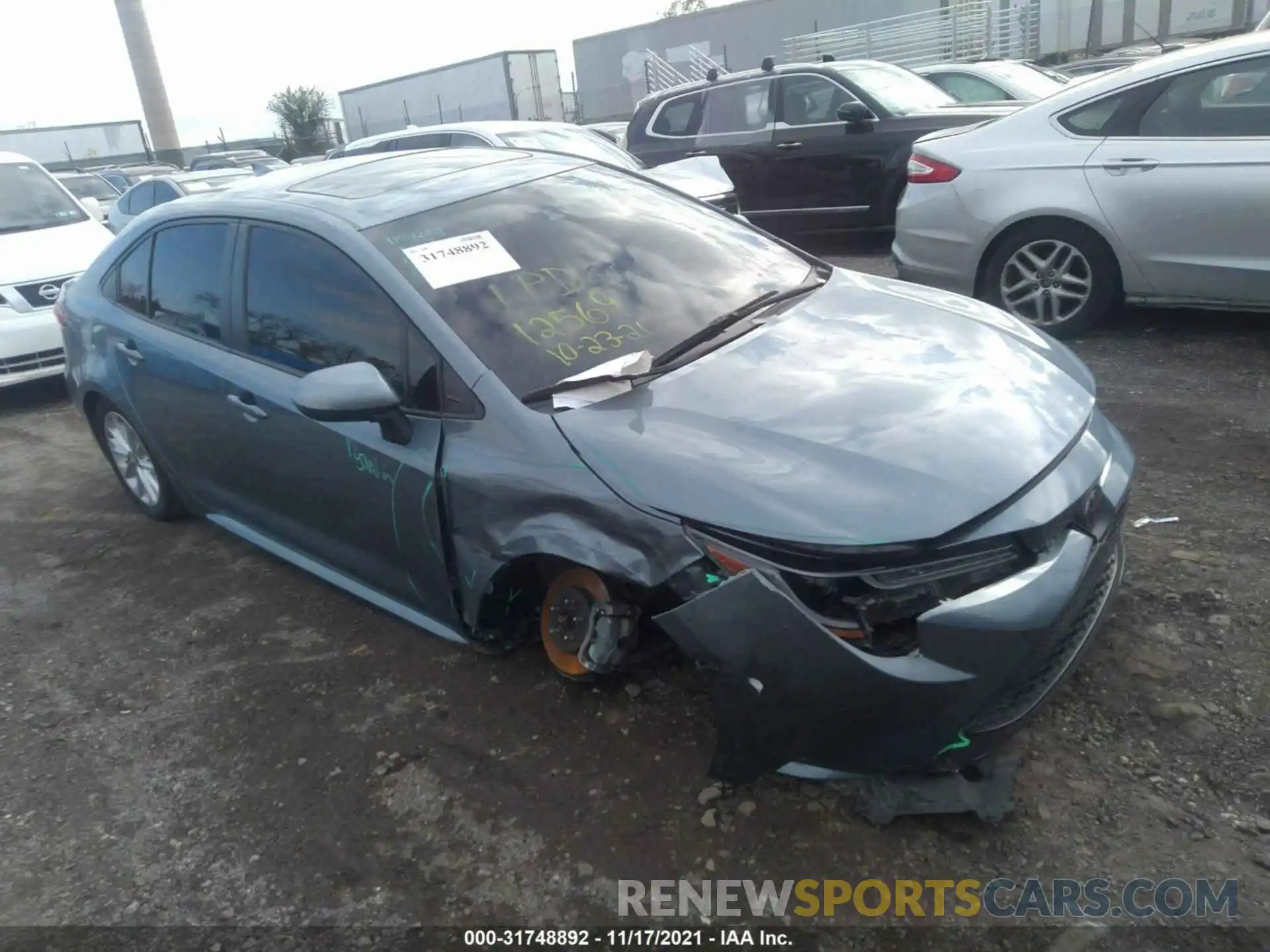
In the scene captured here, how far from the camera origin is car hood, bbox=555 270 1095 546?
2.26m

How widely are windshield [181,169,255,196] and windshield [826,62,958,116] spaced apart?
748 cm

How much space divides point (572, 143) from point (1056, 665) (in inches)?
329

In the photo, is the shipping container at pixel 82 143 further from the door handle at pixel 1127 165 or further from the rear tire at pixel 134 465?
the door handle at pixel 1127 165

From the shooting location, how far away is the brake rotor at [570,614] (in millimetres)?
2799

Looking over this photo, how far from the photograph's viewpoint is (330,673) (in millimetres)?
3393

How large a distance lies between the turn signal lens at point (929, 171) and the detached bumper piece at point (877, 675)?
13.1ft

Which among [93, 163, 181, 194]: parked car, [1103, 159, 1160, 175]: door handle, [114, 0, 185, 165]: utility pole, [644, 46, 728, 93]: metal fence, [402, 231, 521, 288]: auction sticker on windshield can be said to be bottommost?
[1103, 159, 1160, 175]: door handle

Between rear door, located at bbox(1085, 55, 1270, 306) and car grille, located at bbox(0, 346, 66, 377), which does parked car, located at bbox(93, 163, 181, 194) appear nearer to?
car grille, located at bbox(0, 346, 66, 377)

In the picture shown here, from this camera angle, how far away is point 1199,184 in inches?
196

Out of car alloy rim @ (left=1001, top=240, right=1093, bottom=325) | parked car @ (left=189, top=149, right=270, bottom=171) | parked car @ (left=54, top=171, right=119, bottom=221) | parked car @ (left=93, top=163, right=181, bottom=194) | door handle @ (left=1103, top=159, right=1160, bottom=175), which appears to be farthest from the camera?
parked car @ (left=189, top=149, right=270, bottom=171)

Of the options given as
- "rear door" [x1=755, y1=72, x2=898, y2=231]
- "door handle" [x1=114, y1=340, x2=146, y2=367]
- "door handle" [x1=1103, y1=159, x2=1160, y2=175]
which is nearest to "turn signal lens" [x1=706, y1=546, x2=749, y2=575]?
"door handle" [x1=114, y1=340, x2=146, y2=367]

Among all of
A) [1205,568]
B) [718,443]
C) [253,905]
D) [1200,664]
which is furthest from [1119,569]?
[253,905]

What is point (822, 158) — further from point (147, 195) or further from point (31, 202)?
point (147, 195)

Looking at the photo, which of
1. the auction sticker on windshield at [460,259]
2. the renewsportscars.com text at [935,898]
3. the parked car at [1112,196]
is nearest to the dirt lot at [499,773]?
the renewsportscars.com text at [935,898]
